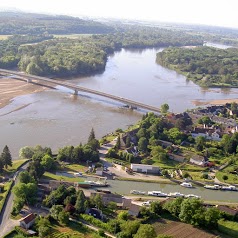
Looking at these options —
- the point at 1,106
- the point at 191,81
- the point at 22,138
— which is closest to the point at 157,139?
the point at 22,138

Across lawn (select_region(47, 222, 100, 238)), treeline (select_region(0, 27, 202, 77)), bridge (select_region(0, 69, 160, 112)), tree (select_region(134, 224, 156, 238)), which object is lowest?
lawn (select_region(47, 222, 100, 238))

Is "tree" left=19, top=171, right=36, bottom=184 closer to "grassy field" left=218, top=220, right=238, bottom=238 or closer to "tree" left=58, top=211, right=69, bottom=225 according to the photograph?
"tree" left=58, top=211, right=69, bottom=225

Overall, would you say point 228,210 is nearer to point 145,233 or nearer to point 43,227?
point 145,233

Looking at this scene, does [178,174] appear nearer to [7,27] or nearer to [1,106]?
[1,106]

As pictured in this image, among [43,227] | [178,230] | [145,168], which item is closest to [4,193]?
[43,227]

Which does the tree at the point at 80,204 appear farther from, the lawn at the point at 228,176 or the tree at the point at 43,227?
the lawn at the point at 228,176

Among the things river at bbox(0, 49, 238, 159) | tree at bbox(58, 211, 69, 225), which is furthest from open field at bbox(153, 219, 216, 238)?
river at bbox(0, 49, 238, 159)
